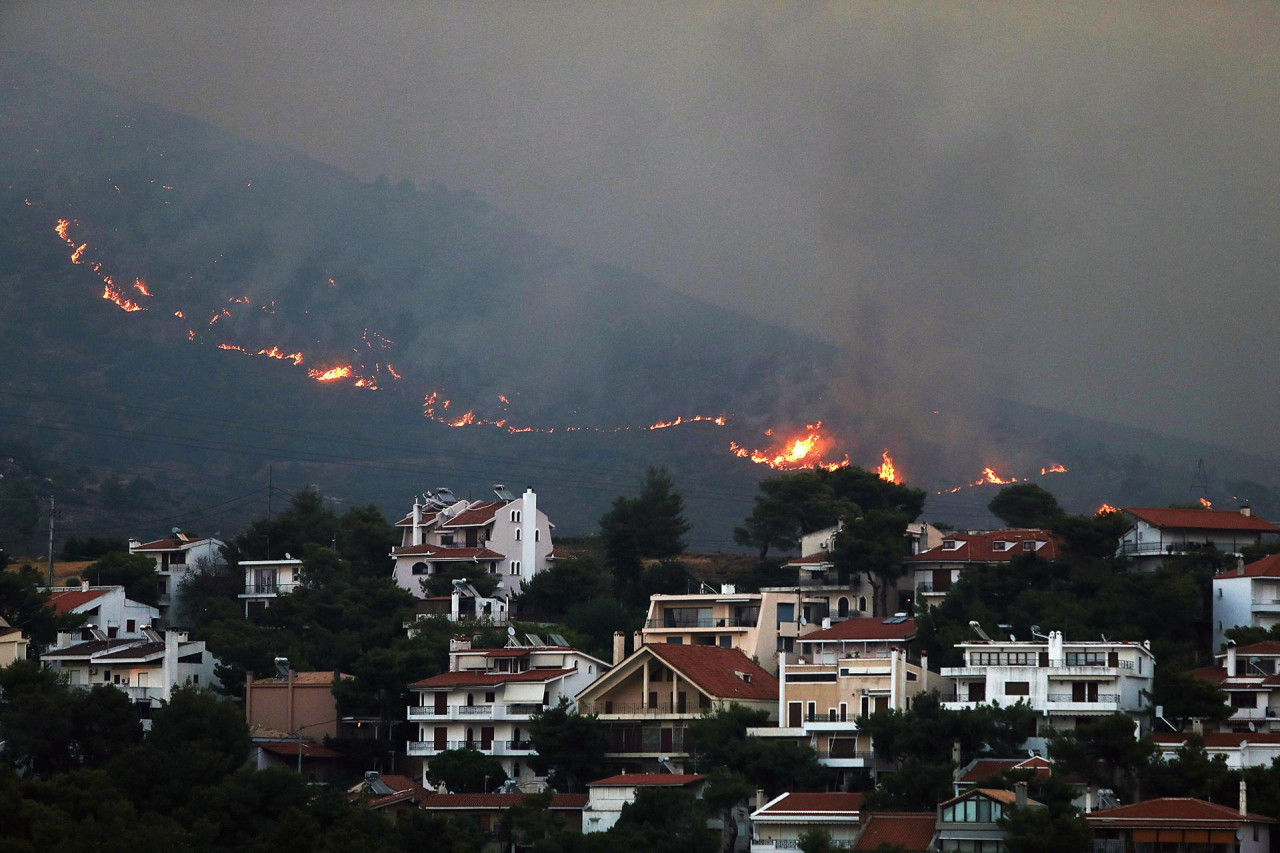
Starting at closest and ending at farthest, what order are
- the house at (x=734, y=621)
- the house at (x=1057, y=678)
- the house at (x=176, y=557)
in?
1. the house at (x=1057, y=678)
2. the house at (x=734, y=621)
3. the house at (x=176, y=557)

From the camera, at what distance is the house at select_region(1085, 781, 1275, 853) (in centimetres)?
5578

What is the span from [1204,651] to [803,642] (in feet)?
52.5

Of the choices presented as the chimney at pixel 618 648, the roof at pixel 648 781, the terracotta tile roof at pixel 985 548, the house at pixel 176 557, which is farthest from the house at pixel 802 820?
the house at pixel 176 557

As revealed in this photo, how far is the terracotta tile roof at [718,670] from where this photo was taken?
239 ft

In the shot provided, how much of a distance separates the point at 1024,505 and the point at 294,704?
38.3 m

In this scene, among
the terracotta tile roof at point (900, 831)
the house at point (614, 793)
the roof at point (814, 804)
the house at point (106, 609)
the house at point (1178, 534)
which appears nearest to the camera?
the terracotta tile roof at point (900, 831)

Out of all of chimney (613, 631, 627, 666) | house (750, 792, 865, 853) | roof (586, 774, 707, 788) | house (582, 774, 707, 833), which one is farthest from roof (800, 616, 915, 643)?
house (750, 792, 865, 853)

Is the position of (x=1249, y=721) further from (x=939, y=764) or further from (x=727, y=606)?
(x=727, y=606)

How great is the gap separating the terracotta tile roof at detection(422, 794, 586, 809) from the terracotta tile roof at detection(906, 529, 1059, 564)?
26239 mm

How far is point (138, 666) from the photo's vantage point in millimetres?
78125

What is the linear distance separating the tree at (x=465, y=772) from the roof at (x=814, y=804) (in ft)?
40.1

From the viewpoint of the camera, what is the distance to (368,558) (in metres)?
96.8

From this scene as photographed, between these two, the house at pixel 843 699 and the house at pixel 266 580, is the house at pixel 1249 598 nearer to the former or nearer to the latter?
the house at pixel 843 699

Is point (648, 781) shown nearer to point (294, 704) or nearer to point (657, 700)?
point (657, 700)
